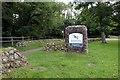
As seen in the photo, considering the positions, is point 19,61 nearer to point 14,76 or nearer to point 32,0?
point 14,76

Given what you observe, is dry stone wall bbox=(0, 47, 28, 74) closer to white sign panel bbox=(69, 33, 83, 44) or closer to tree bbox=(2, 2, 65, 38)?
white sign panel bbox=(69, 33, 83, 44)

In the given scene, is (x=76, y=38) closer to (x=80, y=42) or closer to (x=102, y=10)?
(x=80, y=42)

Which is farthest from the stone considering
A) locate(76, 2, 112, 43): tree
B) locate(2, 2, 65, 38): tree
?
locate(2, 2, 65, 38): tree

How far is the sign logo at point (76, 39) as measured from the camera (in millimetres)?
13961

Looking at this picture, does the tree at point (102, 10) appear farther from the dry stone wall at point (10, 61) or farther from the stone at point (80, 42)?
the dry stone wall at point (10, 61)

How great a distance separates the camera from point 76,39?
1409cm

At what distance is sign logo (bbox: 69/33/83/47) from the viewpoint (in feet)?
45.8

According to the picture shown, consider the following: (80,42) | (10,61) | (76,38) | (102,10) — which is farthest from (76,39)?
(102,10)

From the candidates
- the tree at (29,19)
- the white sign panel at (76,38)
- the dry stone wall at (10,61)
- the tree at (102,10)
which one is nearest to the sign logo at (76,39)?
the white sign panel at (76,38)

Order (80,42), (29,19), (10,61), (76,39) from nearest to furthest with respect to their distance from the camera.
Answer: (10,61)
(80,42)
(76,39)
(29,19)

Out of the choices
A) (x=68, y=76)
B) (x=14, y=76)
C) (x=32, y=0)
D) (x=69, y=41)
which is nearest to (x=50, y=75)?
(x=68, y=76)

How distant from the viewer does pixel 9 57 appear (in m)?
8.57

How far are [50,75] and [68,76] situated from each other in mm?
621

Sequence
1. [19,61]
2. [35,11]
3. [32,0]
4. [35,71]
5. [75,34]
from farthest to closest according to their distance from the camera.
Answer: [35,11] < [32,0] < [75,34] < [19,61] < [35,71]
